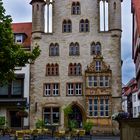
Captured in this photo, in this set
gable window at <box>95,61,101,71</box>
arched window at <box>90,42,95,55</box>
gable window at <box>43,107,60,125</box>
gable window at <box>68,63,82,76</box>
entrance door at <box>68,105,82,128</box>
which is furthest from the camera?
arched window at <box>90,42,95,55</box>

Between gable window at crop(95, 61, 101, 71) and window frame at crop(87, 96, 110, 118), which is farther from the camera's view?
gable window at crop(95, 61, 101, 71)

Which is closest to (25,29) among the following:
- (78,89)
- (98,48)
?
(98,48)

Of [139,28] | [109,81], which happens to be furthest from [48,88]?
[139,28]

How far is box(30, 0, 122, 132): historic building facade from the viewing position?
60344mm

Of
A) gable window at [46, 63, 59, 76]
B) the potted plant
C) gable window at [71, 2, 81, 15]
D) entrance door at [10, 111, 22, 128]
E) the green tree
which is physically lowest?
the potted plant

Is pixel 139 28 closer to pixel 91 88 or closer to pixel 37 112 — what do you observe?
pixel 91 88

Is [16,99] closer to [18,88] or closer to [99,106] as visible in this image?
[18,88]

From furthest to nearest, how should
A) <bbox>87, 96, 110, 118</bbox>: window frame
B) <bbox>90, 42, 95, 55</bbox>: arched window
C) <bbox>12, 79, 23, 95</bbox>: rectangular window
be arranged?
<bbox>12, 79, 23, 95</bbox>: rectangular window < <bbox>90, 42, 95, 55</bbox>: arched window < <bbox>87, 96, 110, 118</bbox>: window frame

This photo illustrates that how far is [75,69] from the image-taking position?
2432 inches

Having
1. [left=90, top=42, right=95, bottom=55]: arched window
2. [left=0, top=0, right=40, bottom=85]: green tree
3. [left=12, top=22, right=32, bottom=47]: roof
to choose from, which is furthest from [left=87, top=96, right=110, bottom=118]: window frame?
[left=0, top=0, right=40, bottom=85]: green tree

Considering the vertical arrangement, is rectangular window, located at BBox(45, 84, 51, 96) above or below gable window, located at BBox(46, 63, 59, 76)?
below

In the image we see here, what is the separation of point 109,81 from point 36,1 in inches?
575

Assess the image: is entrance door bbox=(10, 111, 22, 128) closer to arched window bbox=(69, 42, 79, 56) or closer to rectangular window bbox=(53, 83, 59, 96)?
rectangular window bbox=(53, 83, 59, 96)

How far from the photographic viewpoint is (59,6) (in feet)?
208
